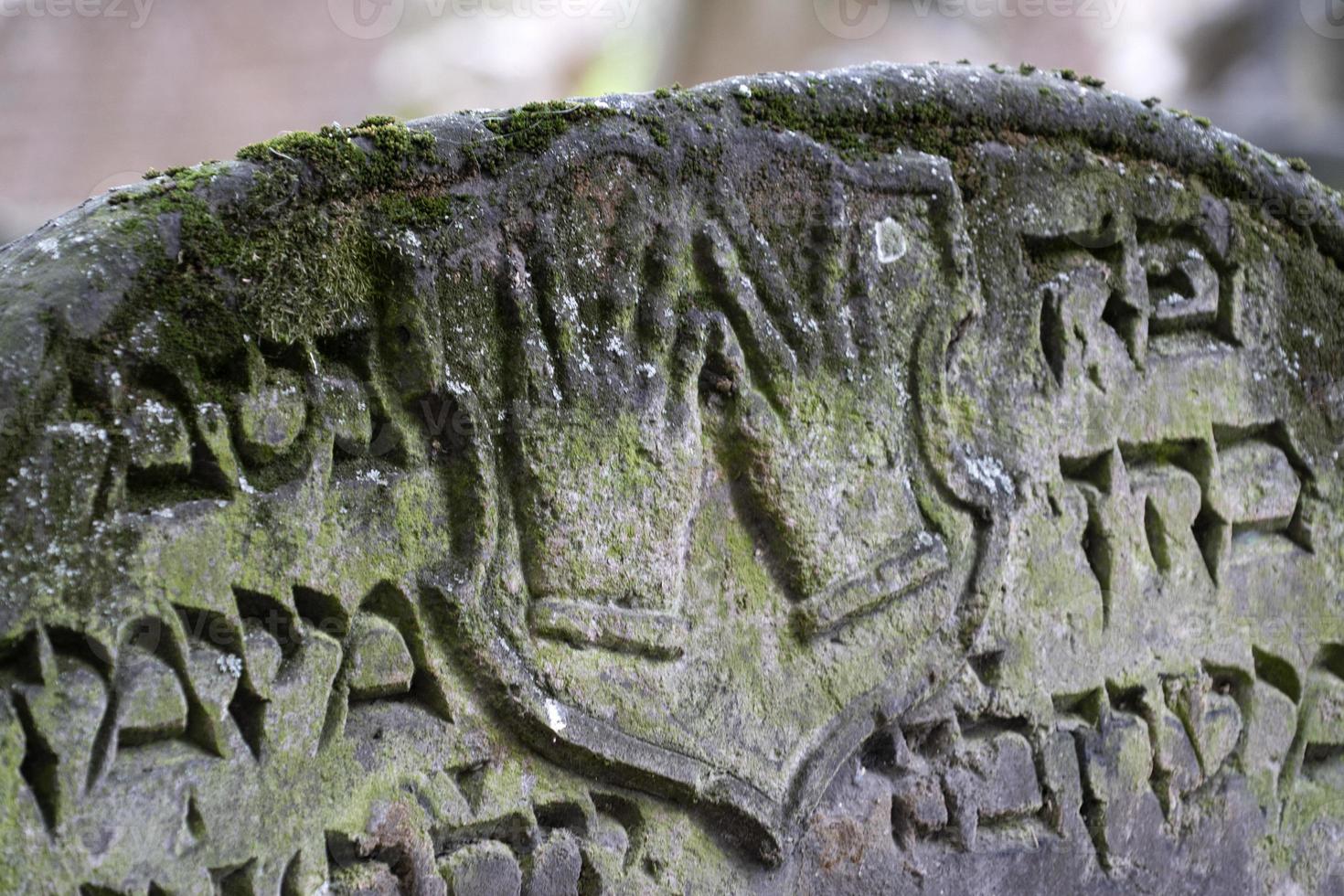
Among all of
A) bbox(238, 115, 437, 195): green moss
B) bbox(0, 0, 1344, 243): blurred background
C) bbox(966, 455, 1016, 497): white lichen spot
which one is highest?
bbox(0, 0, 1344, 243): blurred background

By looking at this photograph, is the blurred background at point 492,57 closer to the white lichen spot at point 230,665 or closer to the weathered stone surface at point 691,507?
the weathered stone surface at point 691,507

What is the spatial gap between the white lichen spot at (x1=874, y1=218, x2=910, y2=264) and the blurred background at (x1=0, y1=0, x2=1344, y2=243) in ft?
6.69

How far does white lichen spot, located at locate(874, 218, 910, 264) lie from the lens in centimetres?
185

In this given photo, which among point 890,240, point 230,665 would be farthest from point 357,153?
point 890,240

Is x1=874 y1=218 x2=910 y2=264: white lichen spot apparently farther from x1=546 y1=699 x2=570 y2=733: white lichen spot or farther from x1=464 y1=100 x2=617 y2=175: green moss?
x1=546 y1=699 x2=570 y2=733: white lichen spot

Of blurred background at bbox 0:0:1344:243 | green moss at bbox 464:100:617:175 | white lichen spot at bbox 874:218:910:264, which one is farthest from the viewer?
blurred background at bbox 0:0:1344:243

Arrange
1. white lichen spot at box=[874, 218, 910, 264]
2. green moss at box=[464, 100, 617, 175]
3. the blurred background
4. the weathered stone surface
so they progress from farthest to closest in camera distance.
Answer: the blurred background < white lichen spot at box=[874, 218, 910, 264] < green moss at box=[464, 100, 617, 175] < the weathered stone surface

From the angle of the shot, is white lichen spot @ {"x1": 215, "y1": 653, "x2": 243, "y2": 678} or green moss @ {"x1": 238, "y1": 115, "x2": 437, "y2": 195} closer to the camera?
white lichen spot @ {"x1": 215, "y1": 653, "x2": 243, "y2": 678}

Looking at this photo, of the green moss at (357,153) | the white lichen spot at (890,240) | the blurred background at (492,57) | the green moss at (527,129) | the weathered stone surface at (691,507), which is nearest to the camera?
the weathered stone surface at (691,507)

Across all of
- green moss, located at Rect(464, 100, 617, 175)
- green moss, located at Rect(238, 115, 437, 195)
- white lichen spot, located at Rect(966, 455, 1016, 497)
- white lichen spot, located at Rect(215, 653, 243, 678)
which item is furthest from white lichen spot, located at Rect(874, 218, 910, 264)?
white lichen spot, located at Rect(215, 653, 243, 678)

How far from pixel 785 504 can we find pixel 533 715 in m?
0.44

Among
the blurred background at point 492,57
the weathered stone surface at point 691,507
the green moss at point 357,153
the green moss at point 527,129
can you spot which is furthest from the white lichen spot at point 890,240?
the blurred background at point 492,57

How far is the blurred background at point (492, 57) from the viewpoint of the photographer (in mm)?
4309

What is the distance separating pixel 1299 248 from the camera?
2240 millimetres
